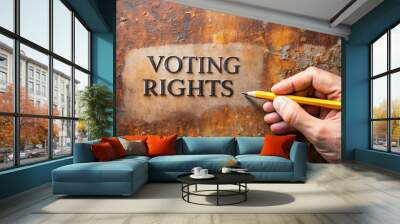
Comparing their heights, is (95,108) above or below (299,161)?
above

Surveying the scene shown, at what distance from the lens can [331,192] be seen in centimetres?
525

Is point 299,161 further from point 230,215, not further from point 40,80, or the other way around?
point 40,80

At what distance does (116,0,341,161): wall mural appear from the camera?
8023mm

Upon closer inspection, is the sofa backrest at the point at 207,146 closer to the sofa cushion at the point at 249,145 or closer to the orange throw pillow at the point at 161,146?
the sofa cushion at the point at 249,145

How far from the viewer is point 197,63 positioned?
811 cm

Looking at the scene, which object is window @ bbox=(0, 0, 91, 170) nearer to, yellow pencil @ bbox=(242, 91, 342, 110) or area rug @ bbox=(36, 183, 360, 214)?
area rug @ bbox=(36, 183, 360, 214)

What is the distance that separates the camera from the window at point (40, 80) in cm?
484

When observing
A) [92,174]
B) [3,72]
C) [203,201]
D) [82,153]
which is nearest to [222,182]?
[203,201]

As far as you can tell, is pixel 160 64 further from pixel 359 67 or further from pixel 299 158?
pixel 359 67

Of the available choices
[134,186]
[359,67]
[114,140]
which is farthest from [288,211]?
[359,67]

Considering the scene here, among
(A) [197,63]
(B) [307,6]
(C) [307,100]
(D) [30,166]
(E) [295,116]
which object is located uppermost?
(B) [307,6]

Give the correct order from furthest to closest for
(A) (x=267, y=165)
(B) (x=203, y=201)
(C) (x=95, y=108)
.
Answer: (C) (x=95, y=108), (A) (x=267, y=165), (B) (x=203, y=201)

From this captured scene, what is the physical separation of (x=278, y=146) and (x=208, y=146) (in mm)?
1278

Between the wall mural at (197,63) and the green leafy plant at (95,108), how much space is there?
0.52 meters
